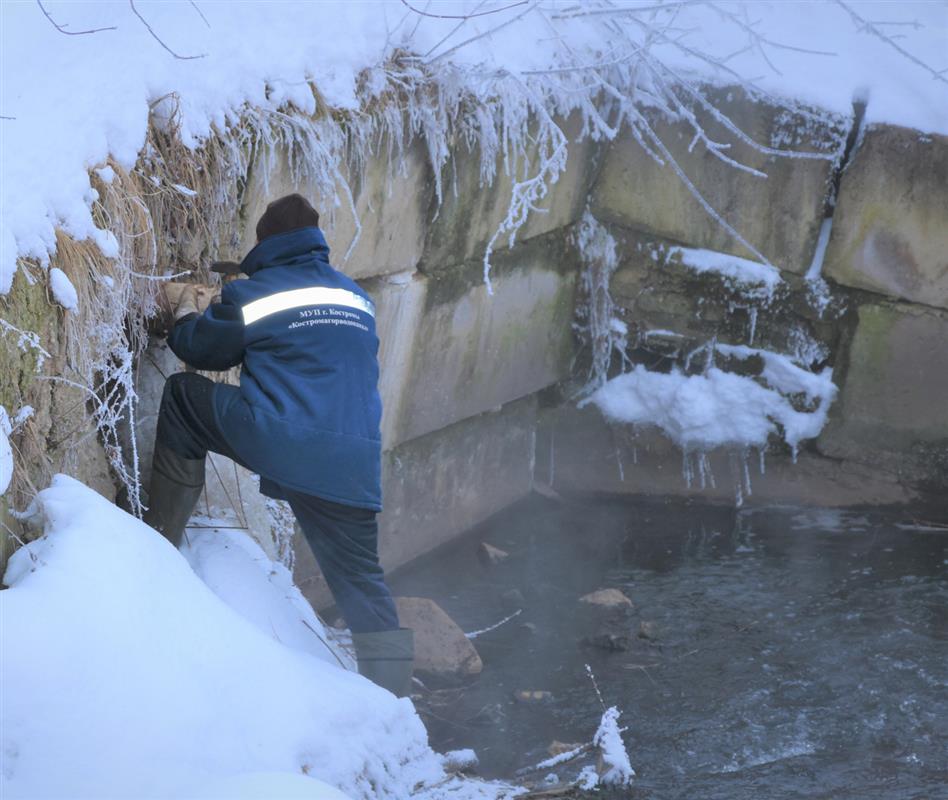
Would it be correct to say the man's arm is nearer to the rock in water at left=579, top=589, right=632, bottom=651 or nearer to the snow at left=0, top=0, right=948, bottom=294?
the snow at left=0, top=0, right=948, bottom=294

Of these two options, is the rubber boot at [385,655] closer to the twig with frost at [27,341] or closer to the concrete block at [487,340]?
the twig with frost at [27,341]

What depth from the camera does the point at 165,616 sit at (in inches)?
101

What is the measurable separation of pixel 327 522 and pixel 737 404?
3281mm

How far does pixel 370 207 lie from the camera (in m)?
4.48

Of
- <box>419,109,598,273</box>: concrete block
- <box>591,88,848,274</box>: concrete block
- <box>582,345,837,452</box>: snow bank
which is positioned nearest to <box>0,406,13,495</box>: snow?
<box>419,109,598,273</box>: concrete block

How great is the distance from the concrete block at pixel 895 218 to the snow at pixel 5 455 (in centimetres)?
437

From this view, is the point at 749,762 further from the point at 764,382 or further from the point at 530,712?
the point at 764,382

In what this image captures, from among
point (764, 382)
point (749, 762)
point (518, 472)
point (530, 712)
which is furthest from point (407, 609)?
point (764, 382)

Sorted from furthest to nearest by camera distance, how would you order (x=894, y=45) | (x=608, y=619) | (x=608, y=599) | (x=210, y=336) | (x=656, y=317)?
(x=656, y=317) < (x=894, y=45) < (x=608, y=599) < (x=608, y=619) < (x=210, y=336)

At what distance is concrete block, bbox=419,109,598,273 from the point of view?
16.3 ft

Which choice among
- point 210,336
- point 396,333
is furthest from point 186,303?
point 396,333

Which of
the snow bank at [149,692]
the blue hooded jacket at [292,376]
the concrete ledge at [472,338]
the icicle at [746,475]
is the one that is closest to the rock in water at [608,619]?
the concrete ledge at [472,338]

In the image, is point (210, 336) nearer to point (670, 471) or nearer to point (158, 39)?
point (158, 39)

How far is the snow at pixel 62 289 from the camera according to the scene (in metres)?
2.86
